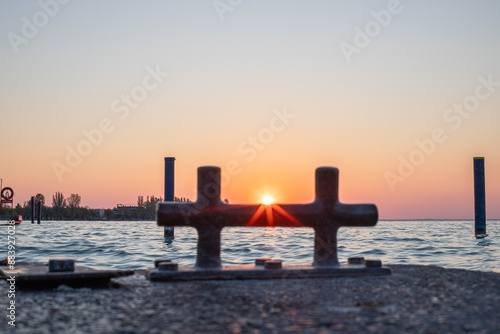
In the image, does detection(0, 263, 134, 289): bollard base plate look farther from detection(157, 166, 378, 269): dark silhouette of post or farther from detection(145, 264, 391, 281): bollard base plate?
detection(157, 166, 378, 269): dark silhouette of post

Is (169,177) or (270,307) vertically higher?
(169,177)

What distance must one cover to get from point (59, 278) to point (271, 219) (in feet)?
8.23

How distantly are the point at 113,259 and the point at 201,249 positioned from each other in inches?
352

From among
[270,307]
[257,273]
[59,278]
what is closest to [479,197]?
[257,273]

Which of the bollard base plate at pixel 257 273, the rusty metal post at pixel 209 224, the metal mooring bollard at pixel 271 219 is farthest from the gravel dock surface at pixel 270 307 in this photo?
the rusty metal post at pixel 209 224

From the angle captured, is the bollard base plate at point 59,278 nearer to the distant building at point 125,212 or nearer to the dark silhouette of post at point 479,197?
the dark silhouette of post at point 479,197

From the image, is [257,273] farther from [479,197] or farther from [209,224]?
[479,197]

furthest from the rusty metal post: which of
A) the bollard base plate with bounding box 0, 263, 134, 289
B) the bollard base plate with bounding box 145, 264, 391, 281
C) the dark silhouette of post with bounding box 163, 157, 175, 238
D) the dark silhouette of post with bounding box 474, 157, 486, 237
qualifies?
the dark silhouette of post with bounding box 474, 157, 486, 237

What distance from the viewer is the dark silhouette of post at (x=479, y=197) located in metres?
27.5

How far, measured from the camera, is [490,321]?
11.6 ft

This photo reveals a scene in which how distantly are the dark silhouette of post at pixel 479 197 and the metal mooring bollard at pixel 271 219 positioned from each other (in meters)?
23.6

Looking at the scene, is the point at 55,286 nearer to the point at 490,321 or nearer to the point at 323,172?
the point at 323,172

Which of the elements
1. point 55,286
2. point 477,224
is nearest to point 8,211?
point 477,224

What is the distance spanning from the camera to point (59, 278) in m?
5.69
